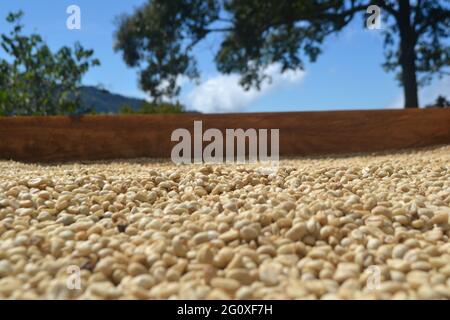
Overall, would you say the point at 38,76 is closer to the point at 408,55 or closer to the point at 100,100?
the point at 100,100

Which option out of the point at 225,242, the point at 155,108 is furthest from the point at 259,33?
the point at 225,242

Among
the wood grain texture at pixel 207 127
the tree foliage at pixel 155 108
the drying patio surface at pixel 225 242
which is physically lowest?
the drying patio surface at pixel 225 242

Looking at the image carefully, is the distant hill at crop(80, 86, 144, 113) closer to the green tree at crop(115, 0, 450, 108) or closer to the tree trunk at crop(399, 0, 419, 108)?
the green tree at crop(115, 0, 450, 108)

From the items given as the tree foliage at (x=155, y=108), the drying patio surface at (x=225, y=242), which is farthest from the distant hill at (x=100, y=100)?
the drying patio surface at (x=225, y=242)

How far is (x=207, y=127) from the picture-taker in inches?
155

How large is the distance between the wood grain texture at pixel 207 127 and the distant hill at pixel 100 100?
3879 mm

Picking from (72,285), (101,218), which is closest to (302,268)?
(72,285)

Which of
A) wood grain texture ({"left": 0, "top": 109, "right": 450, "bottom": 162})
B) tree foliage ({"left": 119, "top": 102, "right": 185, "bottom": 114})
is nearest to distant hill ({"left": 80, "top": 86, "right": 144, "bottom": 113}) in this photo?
tree foliage ({"left": 119, "top": 102, "right": 185, "bottom": 114})

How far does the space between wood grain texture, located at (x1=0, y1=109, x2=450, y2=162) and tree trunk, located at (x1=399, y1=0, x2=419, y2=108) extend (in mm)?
2682

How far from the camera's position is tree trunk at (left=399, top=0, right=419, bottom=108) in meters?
6.60

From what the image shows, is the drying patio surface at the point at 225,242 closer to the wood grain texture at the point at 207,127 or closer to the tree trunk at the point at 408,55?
the wood grain texture at the point at 207,127

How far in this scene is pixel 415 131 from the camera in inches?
159

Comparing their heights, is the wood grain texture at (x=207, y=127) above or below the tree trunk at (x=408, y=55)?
below

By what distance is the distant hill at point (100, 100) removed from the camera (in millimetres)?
8164
